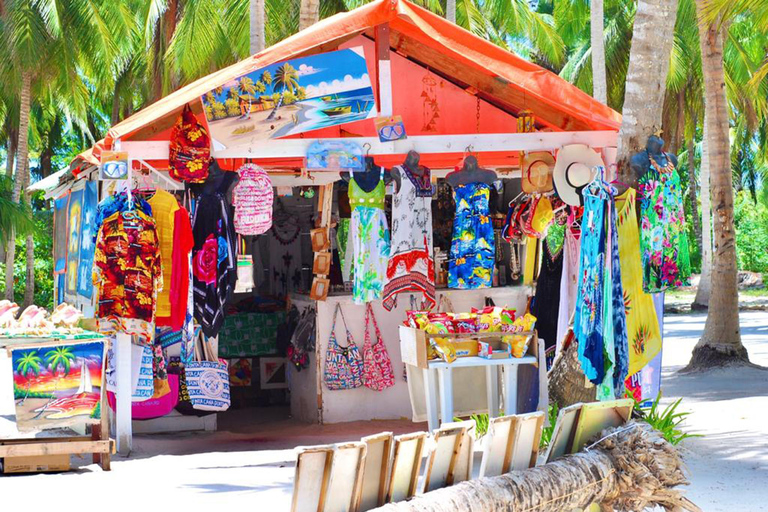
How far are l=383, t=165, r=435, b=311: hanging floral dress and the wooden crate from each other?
51cm

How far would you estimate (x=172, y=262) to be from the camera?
802cm

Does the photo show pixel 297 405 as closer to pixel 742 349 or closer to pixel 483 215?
pixel 483 215

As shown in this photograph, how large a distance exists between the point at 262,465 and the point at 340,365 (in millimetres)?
2163

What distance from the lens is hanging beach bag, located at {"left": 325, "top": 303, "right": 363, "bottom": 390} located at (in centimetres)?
938

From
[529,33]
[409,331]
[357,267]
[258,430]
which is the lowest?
[258,430]

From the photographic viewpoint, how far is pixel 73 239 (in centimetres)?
1103

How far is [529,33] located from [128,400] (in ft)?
77.6

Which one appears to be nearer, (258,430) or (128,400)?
(128,400)

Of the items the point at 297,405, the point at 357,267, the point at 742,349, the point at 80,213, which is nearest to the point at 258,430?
the point at 297,405

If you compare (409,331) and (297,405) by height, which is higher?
(409,331)

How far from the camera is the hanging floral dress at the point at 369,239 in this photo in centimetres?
829

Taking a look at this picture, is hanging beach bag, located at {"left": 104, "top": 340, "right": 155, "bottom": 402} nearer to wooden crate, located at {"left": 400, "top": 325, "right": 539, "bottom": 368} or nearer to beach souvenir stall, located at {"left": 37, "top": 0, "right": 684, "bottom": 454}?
beach souvenir stall, located at {"left": 37, "top": 0, "right": 684, "bottom": 454}

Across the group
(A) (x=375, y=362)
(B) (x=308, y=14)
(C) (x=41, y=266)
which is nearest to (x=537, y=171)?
(A) (x=375, y=362)

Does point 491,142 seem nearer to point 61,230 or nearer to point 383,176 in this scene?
point 383,176
